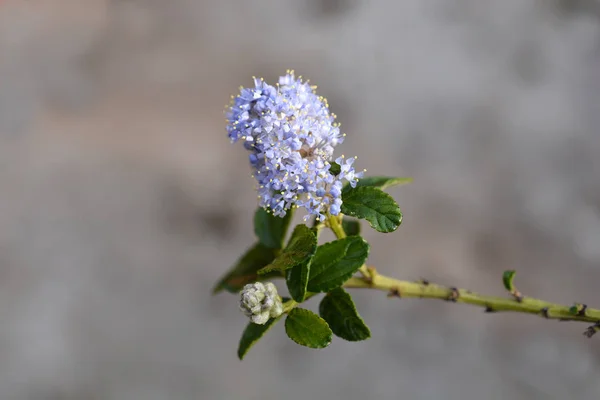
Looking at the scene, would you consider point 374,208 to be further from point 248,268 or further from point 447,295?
point 248,268

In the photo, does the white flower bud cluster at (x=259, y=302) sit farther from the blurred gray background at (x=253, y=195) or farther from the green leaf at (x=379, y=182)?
the blurred gray background at (x=253, y=195)

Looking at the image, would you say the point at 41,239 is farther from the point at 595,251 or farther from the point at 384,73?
the point at 595,251

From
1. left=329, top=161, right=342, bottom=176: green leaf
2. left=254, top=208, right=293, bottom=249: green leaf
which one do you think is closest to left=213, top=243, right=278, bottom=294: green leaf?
left=254, top=208, right=293, bottom=249: green leaf

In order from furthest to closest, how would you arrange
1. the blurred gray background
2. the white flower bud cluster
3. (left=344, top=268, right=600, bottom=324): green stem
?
the blurred gray background, (left=344, top=268, right=600, bottom=324): green stem, the white flower bud cluster

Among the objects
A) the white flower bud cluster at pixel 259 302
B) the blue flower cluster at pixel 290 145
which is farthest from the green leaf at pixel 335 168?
the white flower bud cluster at pixel 259 302

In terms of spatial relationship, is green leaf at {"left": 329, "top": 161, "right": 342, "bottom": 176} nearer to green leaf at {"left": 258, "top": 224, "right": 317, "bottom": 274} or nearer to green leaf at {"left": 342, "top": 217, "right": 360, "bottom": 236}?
green leaf at {"left": 258, "top": 224, "right": 317, "bottom": 274}
